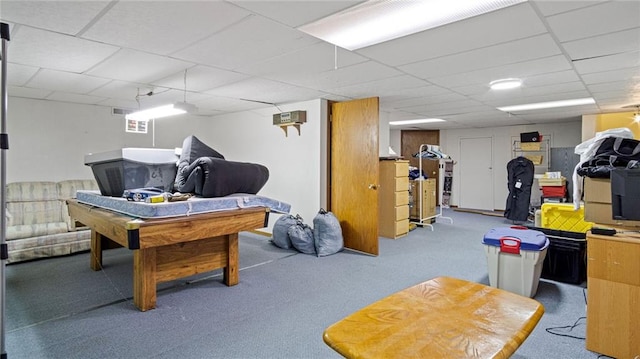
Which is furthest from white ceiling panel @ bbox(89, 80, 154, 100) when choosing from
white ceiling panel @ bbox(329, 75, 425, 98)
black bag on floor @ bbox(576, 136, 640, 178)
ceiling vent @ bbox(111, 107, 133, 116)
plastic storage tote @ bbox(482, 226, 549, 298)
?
black bag on floor @ bbox(576, 136, 640, 178)

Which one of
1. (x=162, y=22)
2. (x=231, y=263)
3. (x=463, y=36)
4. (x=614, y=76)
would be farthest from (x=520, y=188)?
(x=162, y=22)

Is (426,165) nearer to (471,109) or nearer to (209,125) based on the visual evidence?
(471,109)

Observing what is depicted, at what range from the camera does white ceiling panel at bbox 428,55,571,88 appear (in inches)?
125

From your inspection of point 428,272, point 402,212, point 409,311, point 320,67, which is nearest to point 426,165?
point 402,212

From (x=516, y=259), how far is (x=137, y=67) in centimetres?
409

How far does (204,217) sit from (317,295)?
4.17 feet

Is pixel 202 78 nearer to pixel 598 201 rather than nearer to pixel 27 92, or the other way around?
pixel 27 92

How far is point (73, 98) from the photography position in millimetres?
5000

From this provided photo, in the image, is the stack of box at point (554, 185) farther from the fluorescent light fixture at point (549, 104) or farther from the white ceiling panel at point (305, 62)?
the white ceiling panel at point (305, 62)

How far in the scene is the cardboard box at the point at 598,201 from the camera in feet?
8.49

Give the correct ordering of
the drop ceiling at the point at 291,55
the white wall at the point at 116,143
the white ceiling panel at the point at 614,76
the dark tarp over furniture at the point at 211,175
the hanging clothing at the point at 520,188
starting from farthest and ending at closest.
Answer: the hanging clothing at the point at 520,188 < the white wall at the point at 116,143 < the white ceiling panel at the point at 614,76 < the dark tarp over furniture at the point at 211,175 < the drop ceiling at the point at 291,55

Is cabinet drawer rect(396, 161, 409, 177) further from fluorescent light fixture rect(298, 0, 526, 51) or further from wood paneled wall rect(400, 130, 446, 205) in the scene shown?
wood paneled wall rect(400, 130, 446, 205)

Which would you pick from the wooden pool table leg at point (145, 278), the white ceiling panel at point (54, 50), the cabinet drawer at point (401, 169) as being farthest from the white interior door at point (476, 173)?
the white ceiling panel at point (54, 50)

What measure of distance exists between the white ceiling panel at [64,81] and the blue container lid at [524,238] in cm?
453
